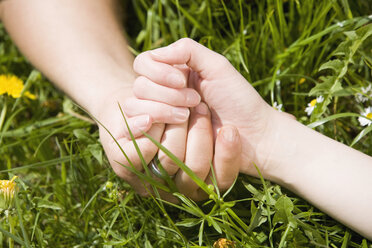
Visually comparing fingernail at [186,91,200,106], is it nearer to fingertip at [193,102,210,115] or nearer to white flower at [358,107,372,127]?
fingertip at [193,102,210,115]

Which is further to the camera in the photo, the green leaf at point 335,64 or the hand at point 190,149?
the green leaf at point 335,64

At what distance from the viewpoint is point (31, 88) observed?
5.29 ft

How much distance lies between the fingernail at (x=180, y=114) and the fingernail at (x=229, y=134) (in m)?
0.10

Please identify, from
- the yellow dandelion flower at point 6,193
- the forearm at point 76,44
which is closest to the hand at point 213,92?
the forearm at point 76,44

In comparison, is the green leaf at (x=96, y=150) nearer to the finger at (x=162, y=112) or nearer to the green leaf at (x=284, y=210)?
the finger at (x=162, y=112)

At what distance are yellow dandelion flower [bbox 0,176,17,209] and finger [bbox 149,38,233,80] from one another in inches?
17.6

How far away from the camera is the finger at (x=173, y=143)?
A: 1003mm

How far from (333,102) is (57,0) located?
1.04m

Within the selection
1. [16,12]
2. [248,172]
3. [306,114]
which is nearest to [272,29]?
[306,114]

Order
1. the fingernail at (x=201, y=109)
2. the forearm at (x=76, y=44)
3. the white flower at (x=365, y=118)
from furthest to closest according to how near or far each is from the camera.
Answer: the forearm at (x=76, y=44) < the white flower at (x=365, y=118) < the fingernail at (x=201, y=109)

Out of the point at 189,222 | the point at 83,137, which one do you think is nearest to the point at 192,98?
the point at 189,222

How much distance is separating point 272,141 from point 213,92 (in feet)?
0.67

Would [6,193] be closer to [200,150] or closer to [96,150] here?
[96,150]

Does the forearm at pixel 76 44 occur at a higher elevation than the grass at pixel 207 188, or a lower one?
higher
